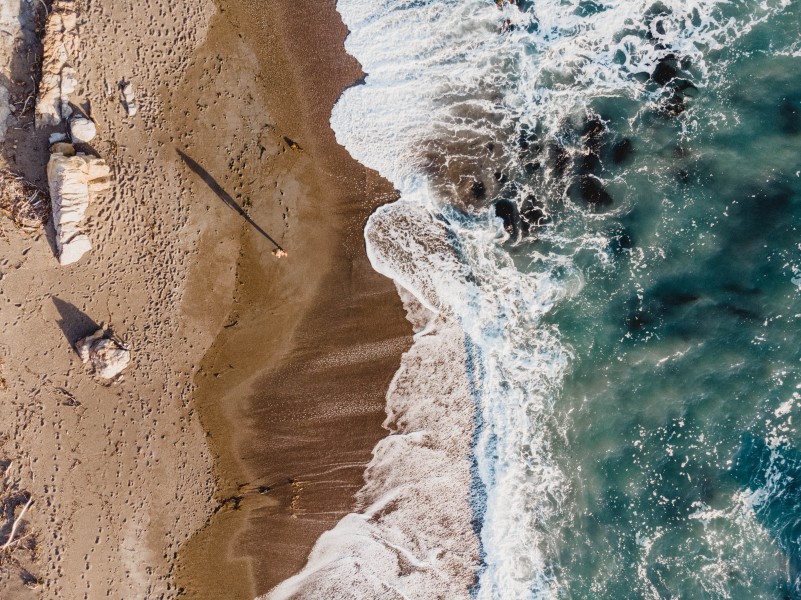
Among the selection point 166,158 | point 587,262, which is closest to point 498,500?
point 587,262

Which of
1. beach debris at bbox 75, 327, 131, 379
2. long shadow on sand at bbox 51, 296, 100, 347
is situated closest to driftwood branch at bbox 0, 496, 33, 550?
beach debris at bbox 75, 327, 131, 379

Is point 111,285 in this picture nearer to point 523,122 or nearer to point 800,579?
point 523,122

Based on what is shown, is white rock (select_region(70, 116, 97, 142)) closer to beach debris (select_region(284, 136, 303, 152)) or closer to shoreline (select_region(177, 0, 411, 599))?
shoreline (select_region(177, 0, 411, 599))

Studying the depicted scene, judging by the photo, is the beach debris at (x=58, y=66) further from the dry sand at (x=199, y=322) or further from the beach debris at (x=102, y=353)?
the beach debris at (x=102, y=353)

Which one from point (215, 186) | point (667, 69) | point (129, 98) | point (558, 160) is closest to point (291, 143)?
point (215, 186)

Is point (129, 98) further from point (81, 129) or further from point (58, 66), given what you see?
point (58, 66)

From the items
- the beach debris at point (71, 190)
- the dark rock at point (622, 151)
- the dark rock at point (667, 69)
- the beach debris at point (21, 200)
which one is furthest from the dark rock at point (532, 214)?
the beach debris at point (21, 200)
